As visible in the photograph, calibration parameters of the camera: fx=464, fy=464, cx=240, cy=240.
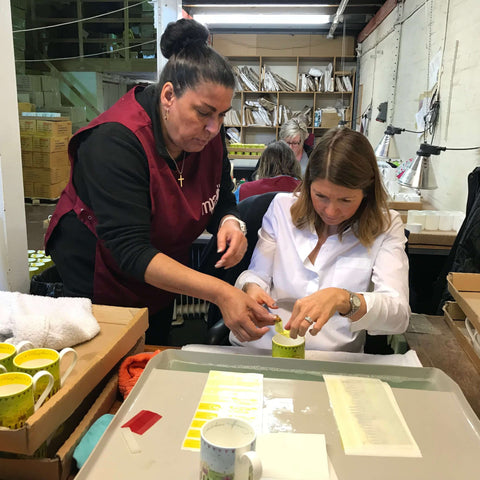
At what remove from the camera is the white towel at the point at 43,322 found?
1.01m

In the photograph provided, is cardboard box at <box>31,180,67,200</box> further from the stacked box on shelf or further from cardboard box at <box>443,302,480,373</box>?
cardboard box at <box>443,302,480,373</box>

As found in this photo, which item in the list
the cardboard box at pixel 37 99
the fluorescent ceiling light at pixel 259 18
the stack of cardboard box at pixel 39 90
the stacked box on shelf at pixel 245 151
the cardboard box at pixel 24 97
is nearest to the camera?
the stacked box on shelf at pixel 245 151

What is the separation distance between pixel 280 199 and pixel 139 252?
2.19 ft

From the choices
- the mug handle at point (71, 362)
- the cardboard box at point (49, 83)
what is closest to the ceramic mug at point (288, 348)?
the mug handle at point (71, 362)

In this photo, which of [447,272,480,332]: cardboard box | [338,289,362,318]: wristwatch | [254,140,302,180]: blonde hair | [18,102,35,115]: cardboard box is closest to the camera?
[338,289,362,318]: wristwatch

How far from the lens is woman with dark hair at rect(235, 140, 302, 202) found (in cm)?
298

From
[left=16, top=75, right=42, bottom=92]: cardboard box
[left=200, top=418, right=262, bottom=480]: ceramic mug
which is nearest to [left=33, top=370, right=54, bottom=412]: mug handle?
[left=200, top=418, right=262, bottom=480]: ceramic mug

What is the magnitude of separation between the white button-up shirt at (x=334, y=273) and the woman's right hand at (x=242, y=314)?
0.91 ft

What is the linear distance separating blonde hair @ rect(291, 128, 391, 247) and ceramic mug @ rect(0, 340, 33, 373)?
3.11 ft

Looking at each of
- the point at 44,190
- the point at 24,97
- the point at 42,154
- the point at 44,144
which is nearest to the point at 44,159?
the point at 42,154

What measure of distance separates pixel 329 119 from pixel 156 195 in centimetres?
635

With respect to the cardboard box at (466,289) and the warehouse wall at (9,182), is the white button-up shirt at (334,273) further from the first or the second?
the warehouse wall at (9,182)

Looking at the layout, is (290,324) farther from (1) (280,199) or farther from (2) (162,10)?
(2) (162,10)

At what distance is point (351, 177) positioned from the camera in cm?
142
